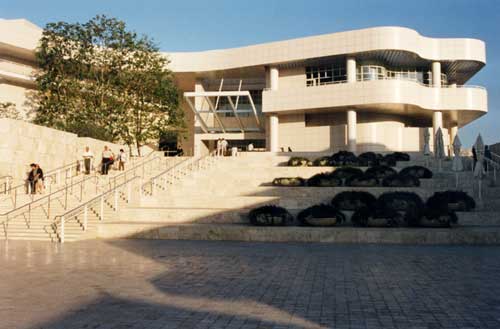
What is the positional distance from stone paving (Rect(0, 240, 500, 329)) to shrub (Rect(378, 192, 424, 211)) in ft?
11.6

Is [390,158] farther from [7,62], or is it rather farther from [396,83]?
[7,62]

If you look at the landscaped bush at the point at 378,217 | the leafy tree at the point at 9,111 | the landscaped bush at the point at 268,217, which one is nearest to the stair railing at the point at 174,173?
the landscaped bush at the point at 268,217

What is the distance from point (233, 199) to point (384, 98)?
78.3ft

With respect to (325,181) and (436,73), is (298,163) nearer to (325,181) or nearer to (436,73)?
(325,181)

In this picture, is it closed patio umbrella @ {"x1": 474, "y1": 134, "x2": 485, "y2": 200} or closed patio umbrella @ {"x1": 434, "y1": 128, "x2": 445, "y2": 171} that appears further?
closed patio umbrella @ {"x1": 434, "y1": 128, "x2": 445, "y2": 171}

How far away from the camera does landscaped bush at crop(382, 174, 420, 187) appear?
19.1 metres

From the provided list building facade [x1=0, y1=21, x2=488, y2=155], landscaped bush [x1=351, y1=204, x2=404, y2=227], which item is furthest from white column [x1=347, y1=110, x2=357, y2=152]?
landscaped bush [x1=351, y1=204, x2=404, y2=227]

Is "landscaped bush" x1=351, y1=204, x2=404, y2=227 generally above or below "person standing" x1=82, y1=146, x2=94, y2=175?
below

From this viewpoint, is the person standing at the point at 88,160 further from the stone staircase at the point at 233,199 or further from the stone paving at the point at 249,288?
the stone paving at the point at 249,288

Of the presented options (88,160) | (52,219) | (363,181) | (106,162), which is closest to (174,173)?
(106,162)

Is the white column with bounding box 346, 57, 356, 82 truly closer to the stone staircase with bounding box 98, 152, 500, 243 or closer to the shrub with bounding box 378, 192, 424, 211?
the stone staircase with bounding box 98, 152, 500, 243

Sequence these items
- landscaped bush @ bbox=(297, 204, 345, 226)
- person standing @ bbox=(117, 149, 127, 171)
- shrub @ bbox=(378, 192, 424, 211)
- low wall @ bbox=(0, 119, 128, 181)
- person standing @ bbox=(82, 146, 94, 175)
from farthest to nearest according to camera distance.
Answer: person standing @ bbox=(117, 149, 127, 171) → person standing @ bbox=(82, 146, 94, 175) → low wall @ bbox=(0, 119, 128, 181) → shrub @ bbox=(378, 192, 424, 211) → landscaped bush @ bbox=(297, 204, 345, 226)

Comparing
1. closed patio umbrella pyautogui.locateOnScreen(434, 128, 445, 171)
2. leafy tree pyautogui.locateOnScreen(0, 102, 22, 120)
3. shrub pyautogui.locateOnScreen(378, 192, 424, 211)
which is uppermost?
leafy tree pyautogui.locateOnScreen(0, 102, 22, 120)

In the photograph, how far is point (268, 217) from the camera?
1427 cm
